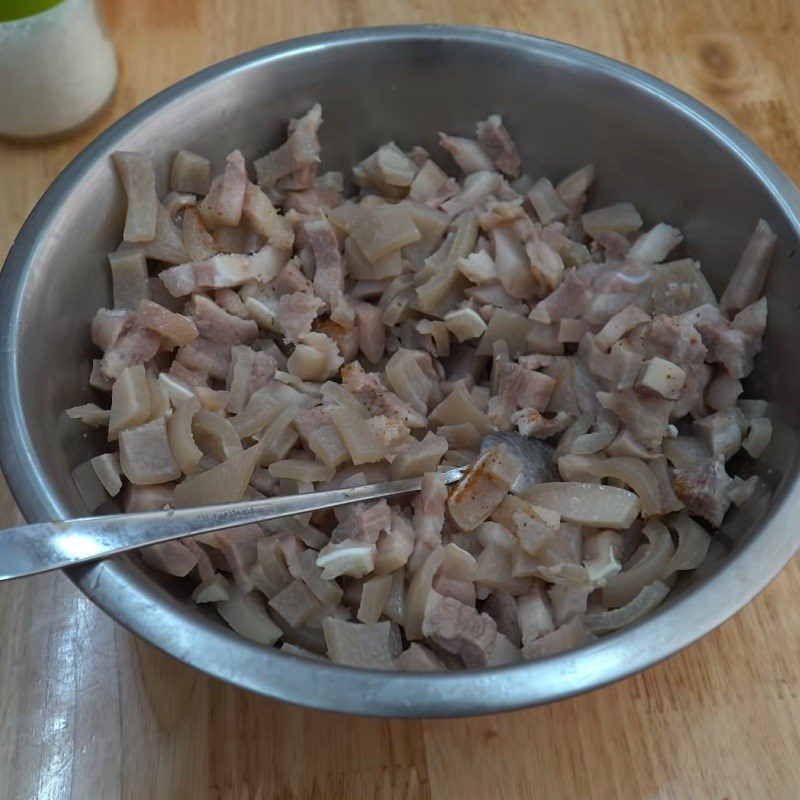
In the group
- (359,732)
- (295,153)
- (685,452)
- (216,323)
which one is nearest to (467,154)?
(295,153)

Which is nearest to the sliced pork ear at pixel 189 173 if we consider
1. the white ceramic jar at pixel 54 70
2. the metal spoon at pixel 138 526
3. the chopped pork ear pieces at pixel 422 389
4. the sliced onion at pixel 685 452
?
the chopped pork ear pieces at pixel 422 389

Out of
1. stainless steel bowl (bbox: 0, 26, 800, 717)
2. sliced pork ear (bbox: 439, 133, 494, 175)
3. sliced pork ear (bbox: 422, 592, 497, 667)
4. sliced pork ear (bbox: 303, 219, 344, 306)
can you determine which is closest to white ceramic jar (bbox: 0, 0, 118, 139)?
stainless steel bowl (bbox: 0, 26, 800, 717)

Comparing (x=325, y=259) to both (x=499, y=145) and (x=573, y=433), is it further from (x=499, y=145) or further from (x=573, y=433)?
(x=573, y=433)

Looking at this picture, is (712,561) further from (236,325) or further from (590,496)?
(236,325)

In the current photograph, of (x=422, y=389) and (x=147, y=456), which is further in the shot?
(x=422, y=389)

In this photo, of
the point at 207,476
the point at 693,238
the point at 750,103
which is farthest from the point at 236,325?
the point at 750,103

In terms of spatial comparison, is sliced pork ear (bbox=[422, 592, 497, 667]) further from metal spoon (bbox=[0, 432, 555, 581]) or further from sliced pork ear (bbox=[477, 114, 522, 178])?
sliced pork ear (bbox=[477, 114, 522, 178])

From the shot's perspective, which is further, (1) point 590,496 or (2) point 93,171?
(2) point 93,171
